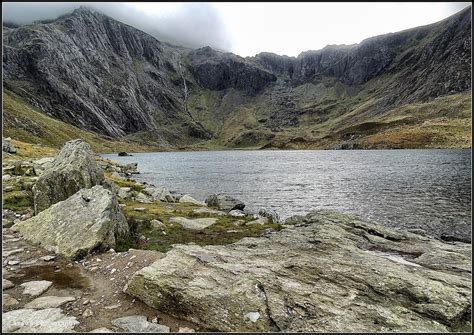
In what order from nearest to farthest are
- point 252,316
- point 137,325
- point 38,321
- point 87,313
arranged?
point 38,321, point 137,325, point 252,316, point 87,313

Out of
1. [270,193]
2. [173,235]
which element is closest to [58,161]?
[173,235]

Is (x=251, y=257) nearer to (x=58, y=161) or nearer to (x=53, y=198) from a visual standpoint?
(x=53, y=198)

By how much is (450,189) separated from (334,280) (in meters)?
54.7

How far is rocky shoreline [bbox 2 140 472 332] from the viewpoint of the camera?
33.1 feet

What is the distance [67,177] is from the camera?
23.6 m

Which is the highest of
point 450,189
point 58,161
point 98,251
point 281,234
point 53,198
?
point 58,161

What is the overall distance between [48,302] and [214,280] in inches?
227

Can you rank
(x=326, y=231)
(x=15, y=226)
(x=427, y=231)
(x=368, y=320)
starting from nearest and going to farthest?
(x=368, y=320), (x=15, y=226), (x=326, y=231), (x=427, y=231)

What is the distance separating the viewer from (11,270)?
44.0 feet

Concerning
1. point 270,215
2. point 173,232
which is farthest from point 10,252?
point 270,215

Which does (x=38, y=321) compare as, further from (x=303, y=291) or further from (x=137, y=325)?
(x=303, y=291)

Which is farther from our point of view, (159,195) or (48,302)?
(159,195)

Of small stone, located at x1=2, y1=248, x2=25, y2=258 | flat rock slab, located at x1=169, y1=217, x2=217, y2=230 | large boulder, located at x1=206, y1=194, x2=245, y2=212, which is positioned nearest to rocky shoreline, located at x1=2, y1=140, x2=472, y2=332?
small stone, located at x1=2, y1=248, x2=25, y2=258

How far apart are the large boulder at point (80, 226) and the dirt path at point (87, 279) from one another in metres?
0.59
